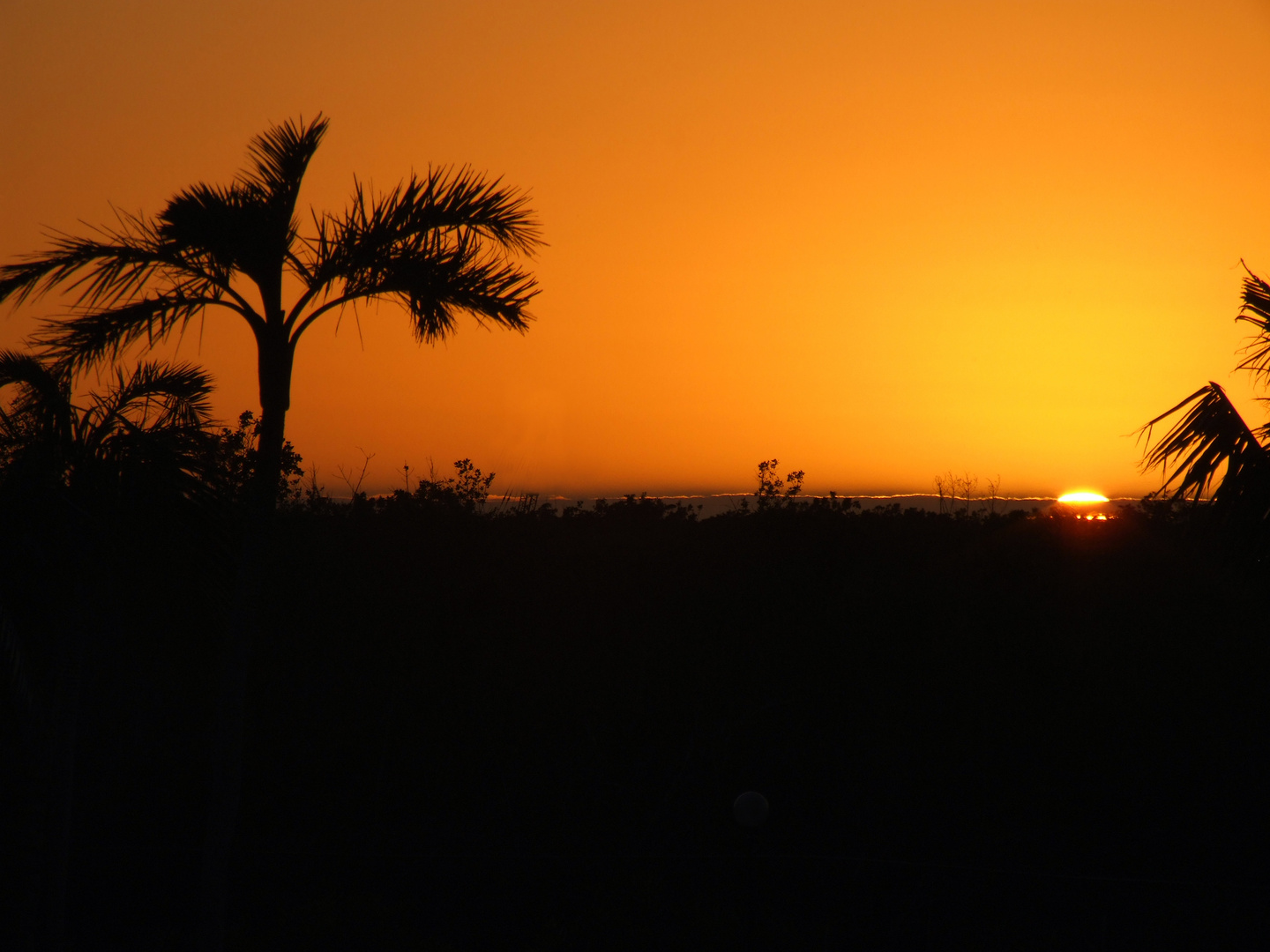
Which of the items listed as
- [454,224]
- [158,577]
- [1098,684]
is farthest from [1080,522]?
[158,577]

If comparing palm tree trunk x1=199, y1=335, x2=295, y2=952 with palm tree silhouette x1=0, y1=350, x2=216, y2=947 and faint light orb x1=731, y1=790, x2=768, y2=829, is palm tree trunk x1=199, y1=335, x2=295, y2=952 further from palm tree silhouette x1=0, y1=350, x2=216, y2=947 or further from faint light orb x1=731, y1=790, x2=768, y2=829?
faint light orb x1=731, y1=790, x2=768, y2=829

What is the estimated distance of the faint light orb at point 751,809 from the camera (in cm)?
1259

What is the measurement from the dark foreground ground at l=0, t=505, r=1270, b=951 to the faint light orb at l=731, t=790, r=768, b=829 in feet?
2.82

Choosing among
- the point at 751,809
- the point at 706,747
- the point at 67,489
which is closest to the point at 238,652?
the point at 67,489

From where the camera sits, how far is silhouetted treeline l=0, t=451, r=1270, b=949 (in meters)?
11.9

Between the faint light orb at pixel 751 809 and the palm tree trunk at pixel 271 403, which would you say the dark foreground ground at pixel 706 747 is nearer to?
the faint light orb at pixel 751 809

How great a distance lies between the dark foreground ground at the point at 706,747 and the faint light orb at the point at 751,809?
858mm

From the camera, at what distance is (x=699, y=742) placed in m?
15.7

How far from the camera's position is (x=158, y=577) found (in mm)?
6938

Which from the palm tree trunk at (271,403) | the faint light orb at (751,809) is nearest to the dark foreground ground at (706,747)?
the faint light orb at (751,809)

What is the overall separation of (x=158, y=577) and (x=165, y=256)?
8.00ft

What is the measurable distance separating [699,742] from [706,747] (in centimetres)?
15

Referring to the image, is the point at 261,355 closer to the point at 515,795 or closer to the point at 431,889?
the point at 431,889

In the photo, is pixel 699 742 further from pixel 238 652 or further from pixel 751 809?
pixel 238 652
